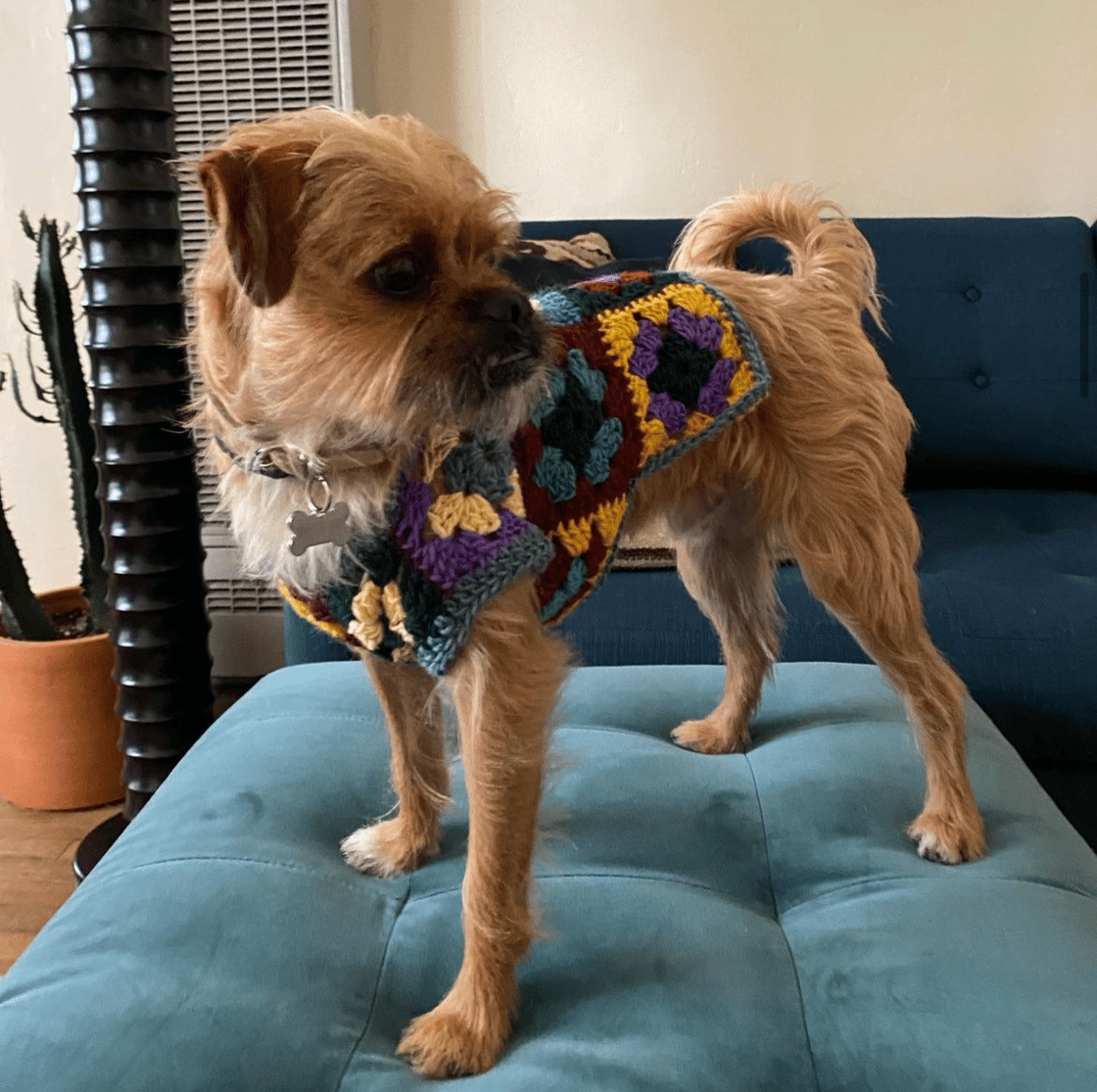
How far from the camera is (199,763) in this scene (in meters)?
1.41

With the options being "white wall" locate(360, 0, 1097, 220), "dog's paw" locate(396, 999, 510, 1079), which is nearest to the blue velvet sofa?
"white wall" locate(360, 0, 1097, 220)

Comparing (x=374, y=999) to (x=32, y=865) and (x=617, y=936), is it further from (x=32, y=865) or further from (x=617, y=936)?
(x=32, y=865)

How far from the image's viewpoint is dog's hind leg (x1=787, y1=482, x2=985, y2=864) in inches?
51.0

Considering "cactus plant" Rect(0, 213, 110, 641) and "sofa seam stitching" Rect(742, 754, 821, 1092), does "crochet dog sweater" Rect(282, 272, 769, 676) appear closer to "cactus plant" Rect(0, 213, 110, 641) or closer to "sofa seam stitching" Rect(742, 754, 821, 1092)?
"sofa seam stitching" Rect(742, 754, 821, 1092)

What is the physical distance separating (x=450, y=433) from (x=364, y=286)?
15 cm

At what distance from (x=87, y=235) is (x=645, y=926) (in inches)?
53.9

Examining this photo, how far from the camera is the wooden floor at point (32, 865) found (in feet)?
5.84

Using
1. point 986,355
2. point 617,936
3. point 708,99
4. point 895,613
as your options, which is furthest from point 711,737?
point 708,99

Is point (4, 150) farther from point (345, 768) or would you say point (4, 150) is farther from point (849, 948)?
point (849, 948)

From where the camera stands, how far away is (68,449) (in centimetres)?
203

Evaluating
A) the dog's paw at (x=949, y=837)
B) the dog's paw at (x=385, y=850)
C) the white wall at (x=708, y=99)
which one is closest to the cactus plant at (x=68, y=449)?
the white wall at (x=708, y=99)

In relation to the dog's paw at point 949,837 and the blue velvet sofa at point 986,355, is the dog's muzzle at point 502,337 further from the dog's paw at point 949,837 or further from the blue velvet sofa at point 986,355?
the blue velvet sofa at point 986,355

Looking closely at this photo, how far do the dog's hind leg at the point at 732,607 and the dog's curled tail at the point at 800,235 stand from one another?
35 cm

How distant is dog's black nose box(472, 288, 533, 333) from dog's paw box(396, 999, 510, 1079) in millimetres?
638
